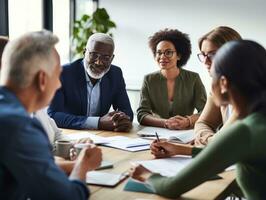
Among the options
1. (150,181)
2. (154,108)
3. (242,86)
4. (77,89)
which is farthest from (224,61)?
(154,108)

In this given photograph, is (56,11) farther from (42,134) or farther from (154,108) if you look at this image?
(42,134)

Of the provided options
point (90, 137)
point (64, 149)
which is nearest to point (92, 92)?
point (90, 137)

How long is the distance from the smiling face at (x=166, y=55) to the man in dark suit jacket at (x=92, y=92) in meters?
0.41

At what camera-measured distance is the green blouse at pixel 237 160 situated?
1.37 metres

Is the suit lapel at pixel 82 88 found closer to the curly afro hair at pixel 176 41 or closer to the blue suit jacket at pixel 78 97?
the blue suit jacket at pixel 78 97

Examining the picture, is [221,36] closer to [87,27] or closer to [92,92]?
[92,92]

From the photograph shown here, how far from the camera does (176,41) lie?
11.2ft

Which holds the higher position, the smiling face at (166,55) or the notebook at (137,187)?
the smiling face at (166,55)

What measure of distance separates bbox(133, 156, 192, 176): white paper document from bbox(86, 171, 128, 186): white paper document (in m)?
0.14

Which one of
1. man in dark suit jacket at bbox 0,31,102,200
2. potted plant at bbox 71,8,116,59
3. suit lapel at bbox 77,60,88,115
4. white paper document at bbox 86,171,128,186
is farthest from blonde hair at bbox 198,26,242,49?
potted plant at bbox 71,8,116,59

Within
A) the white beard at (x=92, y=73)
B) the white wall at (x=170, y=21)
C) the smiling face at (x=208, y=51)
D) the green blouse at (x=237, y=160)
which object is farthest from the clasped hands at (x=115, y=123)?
the white wall at (x=170, y=21)

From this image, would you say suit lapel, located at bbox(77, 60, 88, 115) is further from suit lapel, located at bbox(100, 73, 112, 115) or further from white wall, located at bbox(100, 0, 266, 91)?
white wall, located at bbox(100, 0, 266, 91)

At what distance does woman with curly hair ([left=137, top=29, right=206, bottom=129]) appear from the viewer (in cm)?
319

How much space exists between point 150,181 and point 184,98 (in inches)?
66.5
